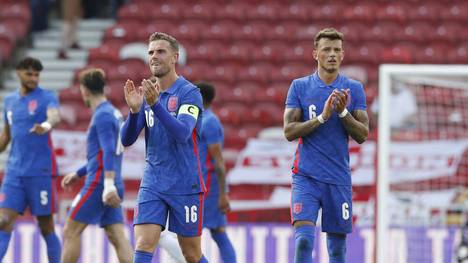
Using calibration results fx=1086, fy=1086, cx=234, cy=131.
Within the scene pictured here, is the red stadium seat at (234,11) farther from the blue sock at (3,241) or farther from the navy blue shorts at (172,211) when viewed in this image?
the navy blue shorts at (172,211)

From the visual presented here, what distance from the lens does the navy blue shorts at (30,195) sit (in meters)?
9.68

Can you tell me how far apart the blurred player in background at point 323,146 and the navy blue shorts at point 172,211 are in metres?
0.76

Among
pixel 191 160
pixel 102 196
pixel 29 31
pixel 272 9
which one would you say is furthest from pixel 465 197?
pixel 29 31

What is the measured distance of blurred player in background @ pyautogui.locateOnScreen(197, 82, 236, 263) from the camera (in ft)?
32.4

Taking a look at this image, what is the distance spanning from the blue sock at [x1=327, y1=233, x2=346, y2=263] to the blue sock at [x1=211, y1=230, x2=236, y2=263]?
254 centimetres

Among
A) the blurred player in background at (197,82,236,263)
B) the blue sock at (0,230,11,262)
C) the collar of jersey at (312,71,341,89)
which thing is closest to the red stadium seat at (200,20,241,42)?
the blurred player in background at (197,82,236,263)

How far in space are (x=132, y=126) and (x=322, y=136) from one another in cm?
139

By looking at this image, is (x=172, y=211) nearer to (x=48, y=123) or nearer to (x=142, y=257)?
(x=142, y=257)

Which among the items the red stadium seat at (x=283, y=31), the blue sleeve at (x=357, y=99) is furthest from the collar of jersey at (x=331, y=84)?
the red stadium seat at (x=283, y=31)

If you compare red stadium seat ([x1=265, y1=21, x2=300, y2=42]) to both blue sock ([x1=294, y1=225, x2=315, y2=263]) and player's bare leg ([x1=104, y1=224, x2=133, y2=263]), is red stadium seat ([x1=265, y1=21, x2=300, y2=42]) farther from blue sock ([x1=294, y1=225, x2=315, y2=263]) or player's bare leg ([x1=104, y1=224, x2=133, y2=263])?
blue sock ([x1=294, y1=225, x2=315, y2=263])

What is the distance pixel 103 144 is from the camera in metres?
9.05

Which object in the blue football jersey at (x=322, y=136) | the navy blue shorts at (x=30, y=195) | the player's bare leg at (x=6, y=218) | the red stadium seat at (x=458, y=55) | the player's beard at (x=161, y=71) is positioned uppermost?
the red stadium seat at (x=458, y=55)

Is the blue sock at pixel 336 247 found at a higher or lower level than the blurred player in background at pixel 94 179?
lower

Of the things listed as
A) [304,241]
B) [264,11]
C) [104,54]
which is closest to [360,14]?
[264,11]
